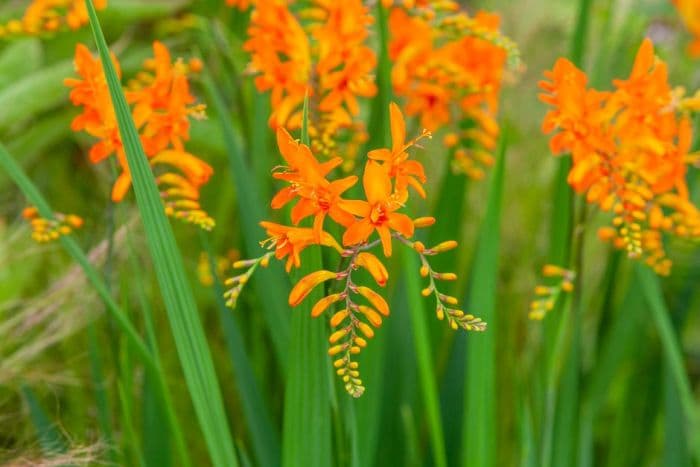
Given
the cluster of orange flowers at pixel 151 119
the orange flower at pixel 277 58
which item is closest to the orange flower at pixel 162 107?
the cluster of orange flowers at pixel 151 119

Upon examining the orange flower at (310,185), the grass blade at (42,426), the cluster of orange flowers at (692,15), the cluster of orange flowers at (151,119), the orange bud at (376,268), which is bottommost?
the grass blade at (42,426)

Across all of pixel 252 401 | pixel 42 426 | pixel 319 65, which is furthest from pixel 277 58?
pixel 42 426

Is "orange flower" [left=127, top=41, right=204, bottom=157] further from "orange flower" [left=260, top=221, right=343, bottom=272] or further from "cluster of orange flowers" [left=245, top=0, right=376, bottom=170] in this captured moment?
"orange flower" [left=260, top=221, right=343, bottom=272]

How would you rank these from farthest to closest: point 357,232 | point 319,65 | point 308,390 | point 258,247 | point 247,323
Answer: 1. point 247,323
2. point 258,247
3. point 319,65
4. point 308,390
5. point 357,232

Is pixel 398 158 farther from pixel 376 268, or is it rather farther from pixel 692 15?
pixel 692 15

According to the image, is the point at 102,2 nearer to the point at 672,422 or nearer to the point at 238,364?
the point at 238,364

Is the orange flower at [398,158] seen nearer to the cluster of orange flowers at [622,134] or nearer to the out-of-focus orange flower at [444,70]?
the cluster of orange flowers at [622,134]

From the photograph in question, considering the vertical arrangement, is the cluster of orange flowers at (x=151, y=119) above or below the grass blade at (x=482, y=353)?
above
